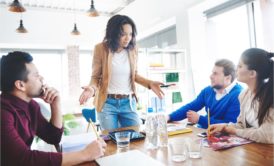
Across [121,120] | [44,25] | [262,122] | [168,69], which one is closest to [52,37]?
[44,25]

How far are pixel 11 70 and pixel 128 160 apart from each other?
648mm

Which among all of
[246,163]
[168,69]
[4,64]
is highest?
[168,69]

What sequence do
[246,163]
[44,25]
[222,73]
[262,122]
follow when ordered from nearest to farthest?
1. [246,163]
2. [262,122]
3. [222,73]
4. [44,25]

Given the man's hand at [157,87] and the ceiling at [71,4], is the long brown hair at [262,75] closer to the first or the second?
the man's hand at [157,87]

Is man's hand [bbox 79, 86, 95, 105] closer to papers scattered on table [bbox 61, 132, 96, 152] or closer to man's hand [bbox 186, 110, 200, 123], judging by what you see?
papers scattered on table [bbox 61, 132, 96, 152]

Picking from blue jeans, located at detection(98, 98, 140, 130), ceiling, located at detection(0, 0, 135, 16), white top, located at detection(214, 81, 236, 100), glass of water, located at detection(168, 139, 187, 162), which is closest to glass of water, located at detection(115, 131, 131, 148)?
glass of water, located at detection(168, 139, 187, 162)

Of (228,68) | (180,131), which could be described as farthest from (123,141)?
(228,68)

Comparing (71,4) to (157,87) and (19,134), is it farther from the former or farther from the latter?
(19,134)

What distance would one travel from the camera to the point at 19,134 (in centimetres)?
95

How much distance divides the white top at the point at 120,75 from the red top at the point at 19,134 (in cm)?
61

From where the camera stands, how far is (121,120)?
1625 mm

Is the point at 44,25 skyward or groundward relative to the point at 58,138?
skyward

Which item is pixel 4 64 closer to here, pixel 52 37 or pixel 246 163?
pixel 246 163

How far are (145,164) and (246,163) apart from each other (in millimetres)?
356
